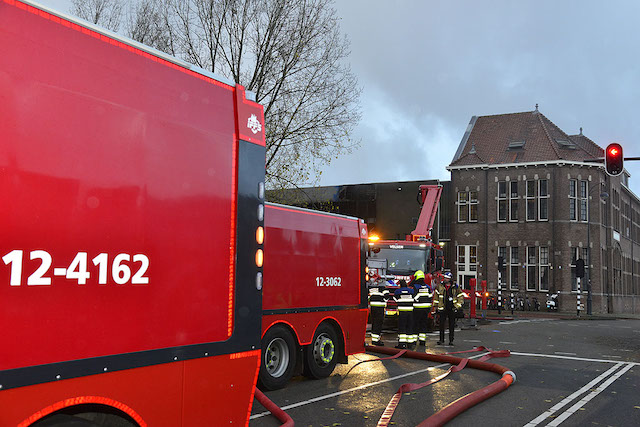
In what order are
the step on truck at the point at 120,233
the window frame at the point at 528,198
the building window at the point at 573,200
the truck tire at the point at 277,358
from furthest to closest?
Result: the window frame at the point at 528,198, the building window at the point at 573,200, the truck tire at the point at 277,358, the step on truck at the point at 120,233

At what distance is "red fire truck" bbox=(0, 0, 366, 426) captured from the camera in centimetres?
305

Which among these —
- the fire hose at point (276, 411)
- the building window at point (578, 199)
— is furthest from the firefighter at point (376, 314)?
the building window at point (578, 199)

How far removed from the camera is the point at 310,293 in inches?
360

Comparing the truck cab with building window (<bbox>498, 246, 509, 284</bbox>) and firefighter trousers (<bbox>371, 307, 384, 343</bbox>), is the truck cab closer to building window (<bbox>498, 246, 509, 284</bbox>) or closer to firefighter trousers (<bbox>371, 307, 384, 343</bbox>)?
firefighter trousers (<bbox>371, 307, 384, 343</bbox>)

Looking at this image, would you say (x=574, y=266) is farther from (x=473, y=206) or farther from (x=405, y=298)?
(x=405, y=298)

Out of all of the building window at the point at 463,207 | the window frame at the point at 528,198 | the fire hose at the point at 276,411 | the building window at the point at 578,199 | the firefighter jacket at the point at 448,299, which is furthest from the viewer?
the building window at the point at 463,207

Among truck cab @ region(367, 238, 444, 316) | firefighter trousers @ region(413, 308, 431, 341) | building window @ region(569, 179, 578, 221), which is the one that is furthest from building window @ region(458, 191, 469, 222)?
firefighter trousers @ region(413, 308, 431, 341)

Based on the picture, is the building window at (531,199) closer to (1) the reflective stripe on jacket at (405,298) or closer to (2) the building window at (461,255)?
(2) the building window at (461,255)

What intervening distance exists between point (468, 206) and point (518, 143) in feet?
20.6

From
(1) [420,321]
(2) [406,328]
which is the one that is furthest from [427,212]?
(2) [406,328]

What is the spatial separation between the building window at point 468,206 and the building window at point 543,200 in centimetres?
452

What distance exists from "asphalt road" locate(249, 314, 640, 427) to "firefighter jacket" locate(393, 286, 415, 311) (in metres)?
1.44

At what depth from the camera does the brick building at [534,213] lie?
4125 centimetres

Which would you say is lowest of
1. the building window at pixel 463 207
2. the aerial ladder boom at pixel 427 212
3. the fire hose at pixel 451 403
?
the fire hose at pixel 451 403
